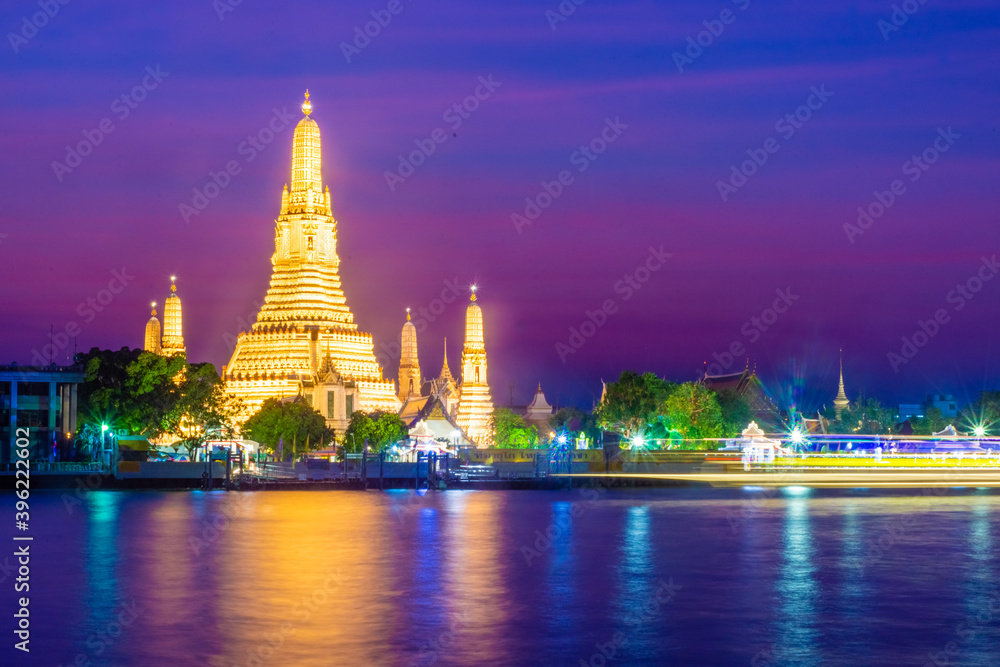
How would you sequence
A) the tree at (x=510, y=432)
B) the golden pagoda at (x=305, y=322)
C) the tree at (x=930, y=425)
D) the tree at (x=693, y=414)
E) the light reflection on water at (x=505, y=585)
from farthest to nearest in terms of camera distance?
Result: the tree at (x=930, y=425), the tree at (x=510, y=432), the golden pagoda at (x=305, y=322), the tree at (x=693, y=414), the light reflection on water at (x=505, y=585)

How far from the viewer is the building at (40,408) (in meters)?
68.6

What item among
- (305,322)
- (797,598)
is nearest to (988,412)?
(305,322)

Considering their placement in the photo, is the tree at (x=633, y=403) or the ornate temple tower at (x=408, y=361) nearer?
the tree at (x=633, y=403)

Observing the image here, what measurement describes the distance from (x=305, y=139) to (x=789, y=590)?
77.8 meters

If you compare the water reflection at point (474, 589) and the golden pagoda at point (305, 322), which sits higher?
the golden pagoda at point (305, 322)

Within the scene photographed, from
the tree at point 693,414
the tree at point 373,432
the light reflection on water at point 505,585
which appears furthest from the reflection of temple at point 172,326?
the light reflection on water at point 505,585

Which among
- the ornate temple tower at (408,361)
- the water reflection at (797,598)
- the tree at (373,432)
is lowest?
the water reflection at (797,598)

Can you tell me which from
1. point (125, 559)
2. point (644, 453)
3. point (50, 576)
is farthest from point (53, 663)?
point (644, 453)

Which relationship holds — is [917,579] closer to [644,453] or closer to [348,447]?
[644,453]

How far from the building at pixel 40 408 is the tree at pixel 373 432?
21.6 metres

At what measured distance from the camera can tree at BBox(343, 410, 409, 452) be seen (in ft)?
293

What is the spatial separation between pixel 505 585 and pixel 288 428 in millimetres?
57746

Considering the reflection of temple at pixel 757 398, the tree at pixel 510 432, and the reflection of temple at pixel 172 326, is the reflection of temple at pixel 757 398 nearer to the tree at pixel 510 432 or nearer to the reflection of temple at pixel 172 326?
the tree at pixel 510 432

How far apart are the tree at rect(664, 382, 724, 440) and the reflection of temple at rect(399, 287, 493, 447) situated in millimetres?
25558
